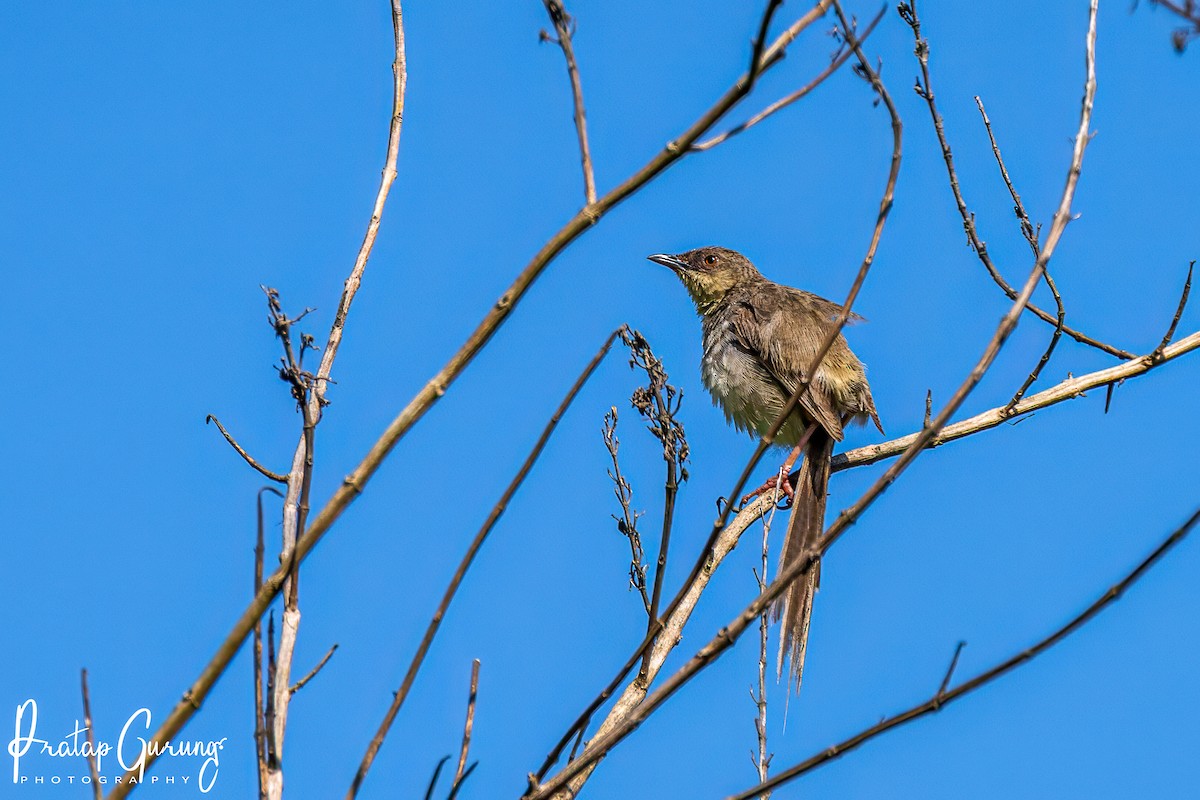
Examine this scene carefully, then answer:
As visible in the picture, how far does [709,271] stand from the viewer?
8.47 m

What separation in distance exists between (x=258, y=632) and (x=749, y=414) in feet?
17.0

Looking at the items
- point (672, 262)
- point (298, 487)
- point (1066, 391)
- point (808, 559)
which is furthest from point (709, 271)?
point (808, 559)

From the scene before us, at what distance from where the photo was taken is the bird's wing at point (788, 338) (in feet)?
22.5

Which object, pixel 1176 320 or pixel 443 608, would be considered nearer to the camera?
pixel 443 608

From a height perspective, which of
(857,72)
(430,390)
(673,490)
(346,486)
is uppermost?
(857,72)

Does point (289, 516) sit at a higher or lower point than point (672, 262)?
lower

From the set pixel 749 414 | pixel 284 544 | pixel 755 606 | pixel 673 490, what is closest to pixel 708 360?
pixel 749 414

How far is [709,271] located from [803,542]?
299 cm

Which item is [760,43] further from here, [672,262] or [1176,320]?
[672,262]

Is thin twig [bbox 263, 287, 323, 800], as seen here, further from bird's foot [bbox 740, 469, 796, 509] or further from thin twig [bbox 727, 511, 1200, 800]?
bird's foot [bbox 740, 469, 796, 509]

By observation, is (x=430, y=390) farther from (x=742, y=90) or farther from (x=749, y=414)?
(x=749, y=414)

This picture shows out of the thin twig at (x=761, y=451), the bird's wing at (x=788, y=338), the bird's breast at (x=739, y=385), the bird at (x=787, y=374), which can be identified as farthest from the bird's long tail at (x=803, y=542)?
the thin twig at (x=761, y=451)

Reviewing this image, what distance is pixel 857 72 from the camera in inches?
107

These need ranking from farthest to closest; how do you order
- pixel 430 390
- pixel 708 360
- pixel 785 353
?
pixel 708 360 → pixel 785 353 → pixel 430 390
